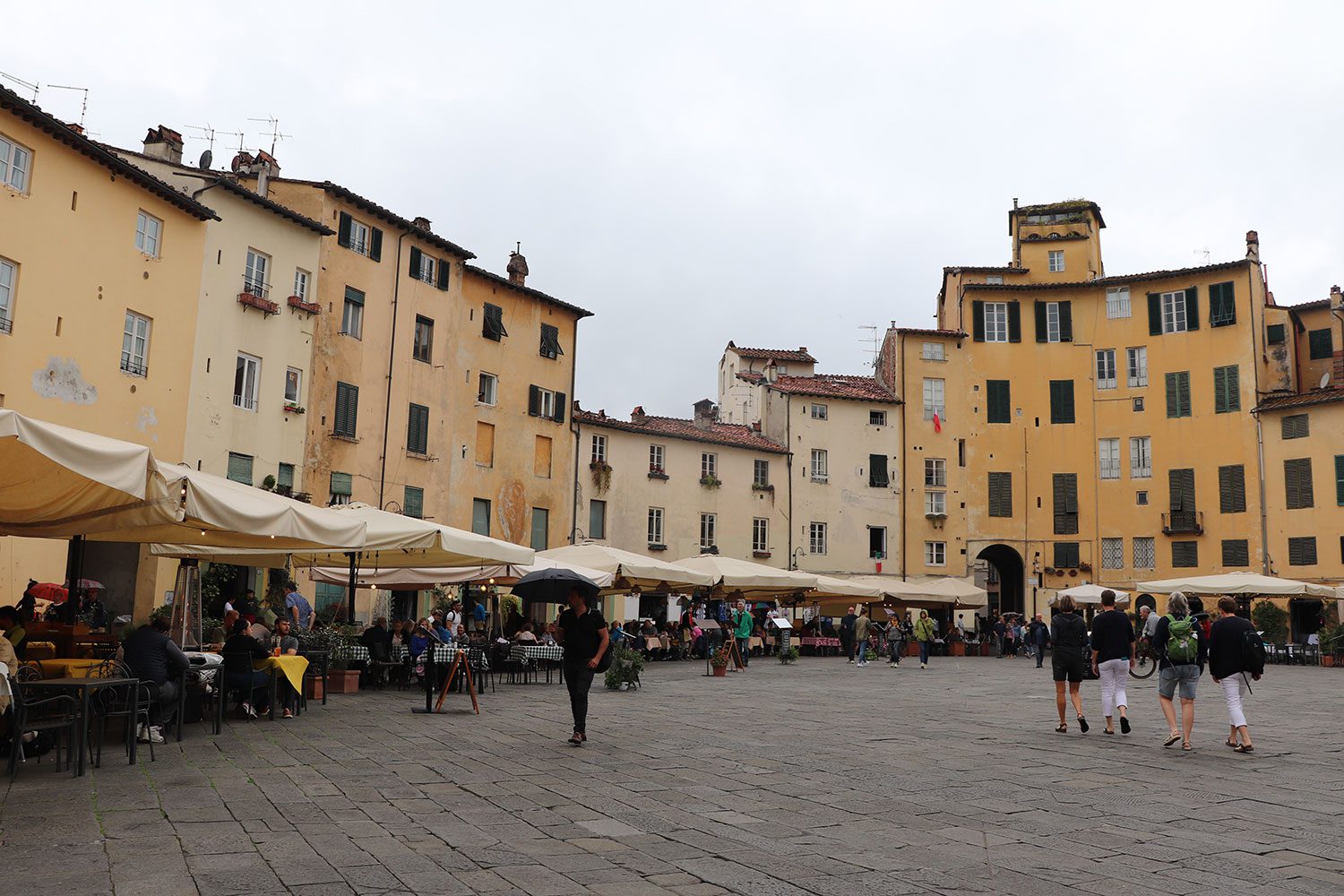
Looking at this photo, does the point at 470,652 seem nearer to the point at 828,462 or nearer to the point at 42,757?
the point at 42,757

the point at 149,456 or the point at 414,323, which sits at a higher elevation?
A: the point at 414,323

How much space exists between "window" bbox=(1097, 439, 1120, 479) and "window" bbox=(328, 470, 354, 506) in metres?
31.4

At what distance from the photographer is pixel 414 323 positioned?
34469mm

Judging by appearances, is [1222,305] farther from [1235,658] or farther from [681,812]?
[681,812]

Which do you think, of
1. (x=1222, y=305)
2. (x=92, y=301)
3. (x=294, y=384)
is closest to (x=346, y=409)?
(x=294, y=384)

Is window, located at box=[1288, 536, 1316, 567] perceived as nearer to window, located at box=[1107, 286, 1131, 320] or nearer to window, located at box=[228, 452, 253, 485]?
window, located at box=[1107, 286, 1131, 320]

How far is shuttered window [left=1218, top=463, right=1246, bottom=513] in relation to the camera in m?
43.6

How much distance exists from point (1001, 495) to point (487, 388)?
77.3 feet

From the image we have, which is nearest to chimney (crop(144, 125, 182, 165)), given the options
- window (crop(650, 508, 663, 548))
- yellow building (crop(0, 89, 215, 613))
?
yellow building (crop(0, 89, 215, 613))

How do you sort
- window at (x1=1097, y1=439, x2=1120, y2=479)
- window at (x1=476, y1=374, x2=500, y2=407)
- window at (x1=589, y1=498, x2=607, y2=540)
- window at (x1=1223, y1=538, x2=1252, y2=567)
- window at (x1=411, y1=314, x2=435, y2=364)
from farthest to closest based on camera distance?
window at (x1=1097, y1=439, x2=1120, y2=479) < window at (x1=1223, y1=538, x2=1252, y2=567) < window at (x1=589, y1=498, x2=607, y2=540) < window at (x1=476, y1=374, x2=500, y2=407) < window at (x1=411, y1=314, x2=435, y2=364)

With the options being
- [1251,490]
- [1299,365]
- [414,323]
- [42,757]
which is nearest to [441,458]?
[414,323]

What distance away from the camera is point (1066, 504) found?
A: 47312mm

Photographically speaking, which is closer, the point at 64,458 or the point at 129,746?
the point at 64,458

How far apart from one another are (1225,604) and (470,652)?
10.6 m
